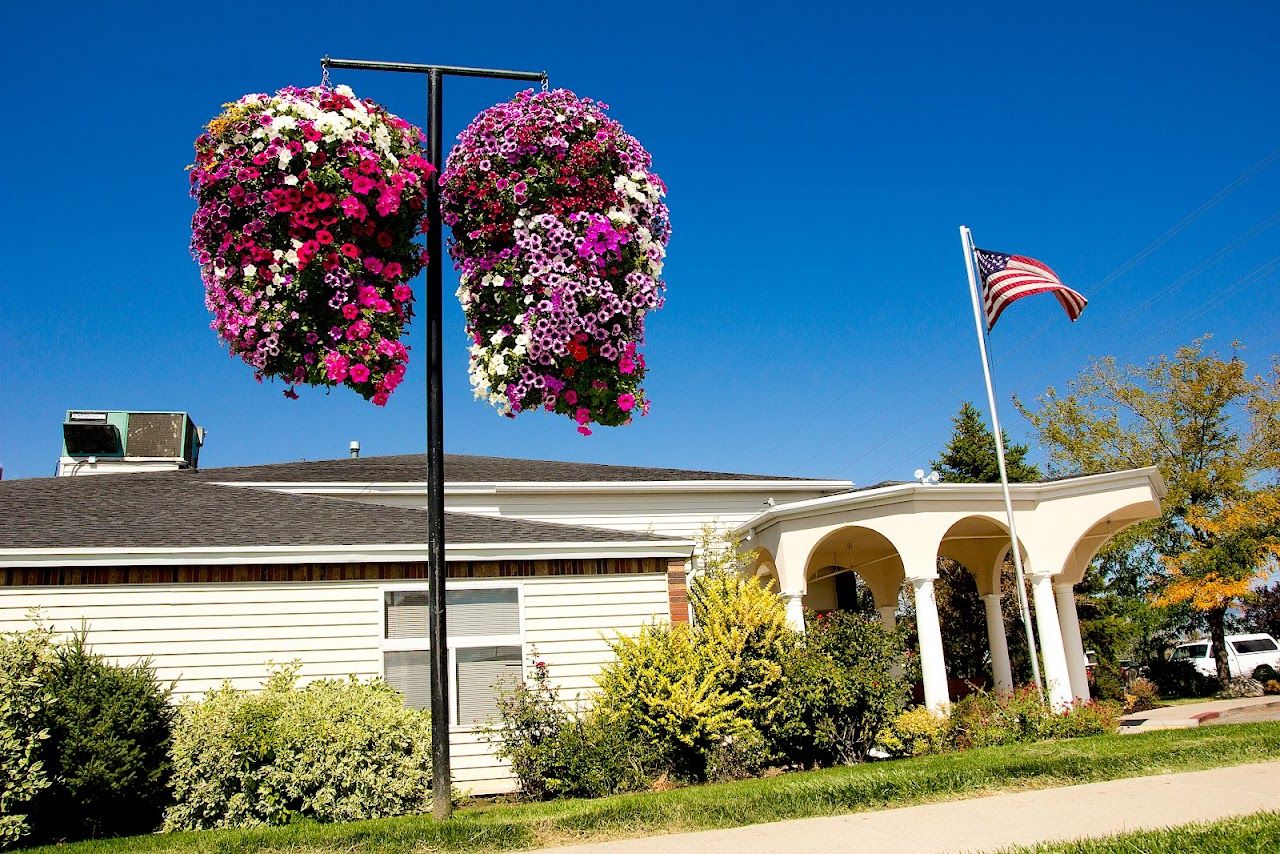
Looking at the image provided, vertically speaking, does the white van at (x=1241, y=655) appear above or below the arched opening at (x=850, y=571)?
below

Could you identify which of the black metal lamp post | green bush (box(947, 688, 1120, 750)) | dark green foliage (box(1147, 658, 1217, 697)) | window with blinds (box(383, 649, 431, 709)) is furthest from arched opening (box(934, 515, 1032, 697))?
the black metal lamp post

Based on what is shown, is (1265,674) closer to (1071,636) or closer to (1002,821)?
(1071,636)

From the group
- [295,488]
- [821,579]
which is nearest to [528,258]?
[295,488]

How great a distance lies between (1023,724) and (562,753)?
604 cm

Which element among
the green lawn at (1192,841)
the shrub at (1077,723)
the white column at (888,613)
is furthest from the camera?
the white column at (888,613)

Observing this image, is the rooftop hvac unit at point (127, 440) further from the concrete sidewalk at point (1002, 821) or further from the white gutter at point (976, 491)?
the concrete sidewalk at point (1002, 821)

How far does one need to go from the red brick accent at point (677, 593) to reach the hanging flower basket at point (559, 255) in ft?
19.3

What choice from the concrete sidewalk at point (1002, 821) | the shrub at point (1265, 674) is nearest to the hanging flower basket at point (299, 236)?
the concrete sidewalk at point (1002, 821)

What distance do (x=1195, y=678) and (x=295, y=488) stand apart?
2454cm

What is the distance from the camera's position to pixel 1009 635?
23984 mm

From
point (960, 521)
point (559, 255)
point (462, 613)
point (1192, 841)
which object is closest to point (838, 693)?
point (462, 613)

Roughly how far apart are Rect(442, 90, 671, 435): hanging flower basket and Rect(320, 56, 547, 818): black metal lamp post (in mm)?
638

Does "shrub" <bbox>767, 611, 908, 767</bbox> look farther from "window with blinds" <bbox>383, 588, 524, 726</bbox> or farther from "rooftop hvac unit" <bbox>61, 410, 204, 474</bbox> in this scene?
"rooftop hvac unit" <bbox>61, 410, 204, 474</bbox>

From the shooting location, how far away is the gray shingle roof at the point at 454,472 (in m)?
18.6
